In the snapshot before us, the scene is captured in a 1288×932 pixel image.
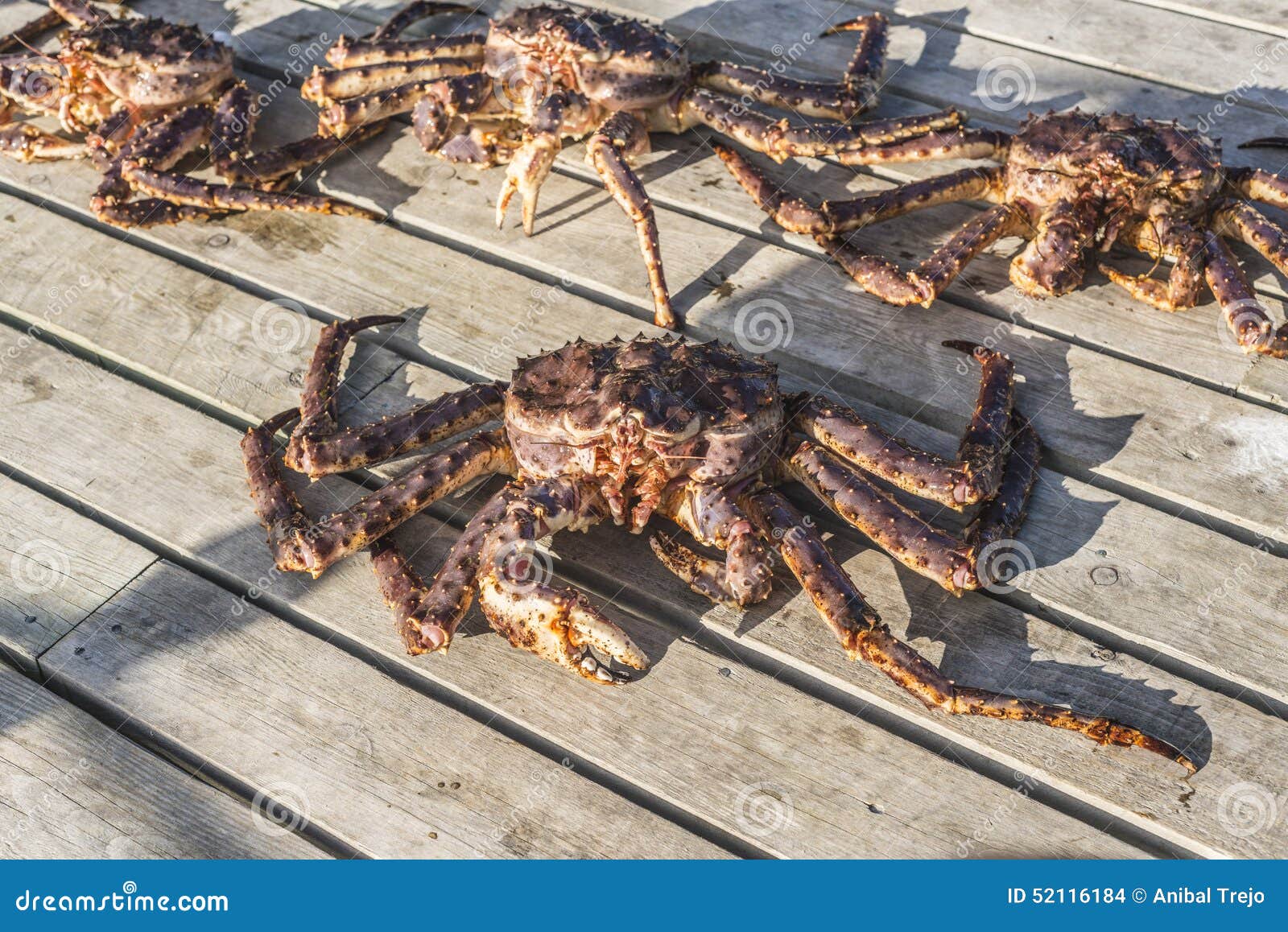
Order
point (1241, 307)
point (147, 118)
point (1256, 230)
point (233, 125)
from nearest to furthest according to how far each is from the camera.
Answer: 1. point (1241, 307)
2. point (1256, 230)
3. point (233, 125)
4. point (147, 118)

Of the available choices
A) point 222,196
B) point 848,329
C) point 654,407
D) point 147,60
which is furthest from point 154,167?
point 848,329

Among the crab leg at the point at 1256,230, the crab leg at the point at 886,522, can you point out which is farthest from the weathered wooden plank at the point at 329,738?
the crab leg at the point at 1256,230

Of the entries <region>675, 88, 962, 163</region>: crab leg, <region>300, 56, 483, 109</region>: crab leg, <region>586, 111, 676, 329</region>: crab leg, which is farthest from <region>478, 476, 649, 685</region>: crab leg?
<region>300, 56, 483, 109</region>: crab leg

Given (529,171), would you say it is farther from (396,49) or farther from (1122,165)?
(1122,165)

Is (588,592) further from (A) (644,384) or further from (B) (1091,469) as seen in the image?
(B) (1091,469)

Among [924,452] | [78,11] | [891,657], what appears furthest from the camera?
[78,11]

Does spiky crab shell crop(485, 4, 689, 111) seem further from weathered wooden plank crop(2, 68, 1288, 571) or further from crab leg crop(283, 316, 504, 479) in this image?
crab leg crop(283, 316, 504, 479)

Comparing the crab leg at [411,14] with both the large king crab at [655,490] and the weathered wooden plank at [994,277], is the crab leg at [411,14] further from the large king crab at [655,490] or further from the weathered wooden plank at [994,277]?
the large king crab at [655,490]
